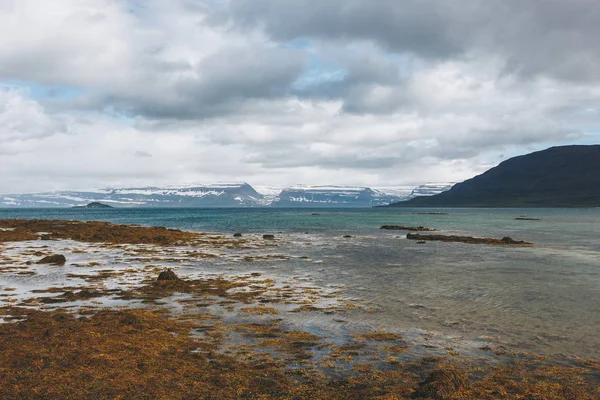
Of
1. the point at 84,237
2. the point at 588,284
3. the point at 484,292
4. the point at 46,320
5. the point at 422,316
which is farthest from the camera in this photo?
the point at 84,237

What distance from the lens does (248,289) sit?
1071 inches

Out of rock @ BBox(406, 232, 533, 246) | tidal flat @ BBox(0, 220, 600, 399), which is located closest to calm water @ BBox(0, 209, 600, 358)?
tidal flat @ BBox(0, 220, 600, 399)

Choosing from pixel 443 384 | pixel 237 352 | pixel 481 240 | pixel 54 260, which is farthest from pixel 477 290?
pixel 481 240

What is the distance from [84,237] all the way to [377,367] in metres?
65.1

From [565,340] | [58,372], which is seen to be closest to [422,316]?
[565,340]

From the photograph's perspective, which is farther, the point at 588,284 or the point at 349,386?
the point at 588,284

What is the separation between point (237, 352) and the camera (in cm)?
1486

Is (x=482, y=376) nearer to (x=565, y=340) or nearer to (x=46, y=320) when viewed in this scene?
(x=565, y=340)

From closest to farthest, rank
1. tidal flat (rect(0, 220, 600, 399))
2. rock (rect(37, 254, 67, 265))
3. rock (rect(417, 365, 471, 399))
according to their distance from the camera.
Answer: rock (rect(417, 365, 471, 399)) < tidal flat (rect(0, 220, 600, 399)) < rock (rect(37, 254, 67, 265))

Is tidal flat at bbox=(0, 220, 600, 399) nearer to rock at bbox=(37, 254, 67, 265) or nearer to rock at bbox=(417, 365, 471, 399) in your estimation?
rock at bbox=(417, 365, 471, 399)

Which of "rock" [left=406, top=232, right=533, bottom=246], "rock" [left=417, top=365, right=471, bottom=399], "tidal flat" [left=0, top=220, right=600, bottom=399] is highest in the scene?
"rock" [left=417, top=365, right=471, bottom=399]

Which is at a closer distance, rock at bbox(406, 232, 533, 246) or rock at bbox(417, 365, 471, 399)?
rock at bbox(417, 365, 471, 399)

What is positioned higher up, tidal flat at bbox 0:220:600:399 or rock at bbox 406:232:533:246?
tidal flat at bbox 0:220:600:399

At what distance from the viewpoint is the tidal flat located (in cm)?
1171
